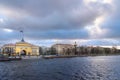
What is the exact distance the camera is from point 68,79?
150 ft

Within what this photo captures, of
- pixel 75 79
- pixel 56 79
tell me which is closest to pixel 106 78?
pixel 75 79

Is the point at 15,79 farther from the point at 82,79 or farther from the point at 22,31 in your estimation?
the point at 22,31

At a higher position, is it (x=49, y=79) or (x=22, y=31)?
(x=22, y=31)

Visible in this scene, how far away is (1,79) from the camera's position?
4544 cm

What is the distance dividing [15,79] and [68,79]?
9404 millimetres

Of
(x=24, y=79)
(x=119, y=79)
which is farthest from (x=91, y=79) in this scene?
(x=24, y=79)

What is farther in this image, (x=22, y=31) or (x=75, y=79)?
(x=22, y=31)

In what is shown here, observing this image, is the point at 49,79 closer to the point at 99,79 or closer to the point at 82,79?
the point at 82,79

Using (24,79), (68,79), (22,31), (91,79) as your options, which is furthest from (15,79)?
(22,31)

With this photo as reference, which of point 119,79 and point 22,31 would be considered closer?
point 119,79

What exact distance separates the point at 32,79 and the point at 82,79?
8868 millimetres

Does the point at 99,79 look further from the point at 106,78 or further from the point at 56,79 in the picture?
the point at 56,79

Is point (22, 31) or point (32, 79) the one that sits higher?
point (22, 31)

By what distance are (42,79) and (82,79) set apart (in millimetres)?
7094
